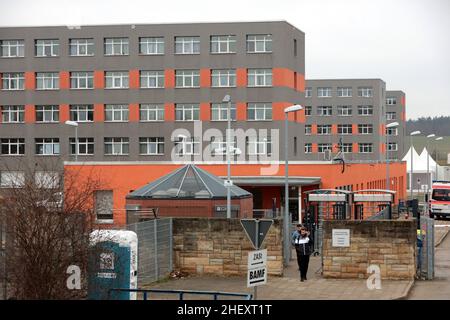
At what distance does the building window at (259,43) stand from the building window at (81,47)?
1158cm

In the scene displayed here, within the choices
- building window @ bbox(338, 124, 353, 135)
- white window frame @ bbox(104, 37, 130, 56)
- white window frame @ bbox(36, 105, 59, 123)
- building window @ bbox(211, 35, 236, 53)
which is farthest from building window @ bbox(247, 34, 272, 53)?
building window @ bbox(338, 124, 353, 135)

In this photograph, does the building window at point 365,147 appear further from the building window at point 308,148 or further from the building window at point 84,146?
the building window at point 84,146

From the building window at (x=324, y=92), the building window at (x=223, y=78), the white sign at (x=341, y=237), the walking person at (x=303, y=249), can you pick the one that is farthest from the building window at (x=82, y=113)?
the building window at (x=324, y=92)

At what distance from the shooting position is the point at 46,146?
62.6m

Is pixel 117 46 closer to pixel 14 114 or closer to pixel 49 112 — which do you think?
pixel 49 112

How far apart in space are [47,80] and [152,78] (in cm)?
801

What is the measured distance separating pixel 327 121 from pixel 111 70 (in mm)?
61354

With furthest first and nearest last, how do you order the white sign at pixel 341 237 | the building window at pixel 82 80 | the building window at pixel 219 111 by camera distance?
the building window at pixel 82 80 → the building window at pixel 219 111 → the white sign at pixel 341 237

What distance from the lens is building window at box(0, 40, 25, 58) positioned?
62.3 m

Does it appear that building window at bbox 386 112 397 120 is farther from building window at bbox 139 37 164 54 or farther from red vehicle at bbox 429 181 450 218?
building window at bbox 139 37 164 54

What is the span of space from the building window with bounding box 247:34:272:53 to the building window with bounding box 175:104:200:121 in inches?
224

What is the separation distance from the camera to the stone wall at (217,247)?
932 inches
